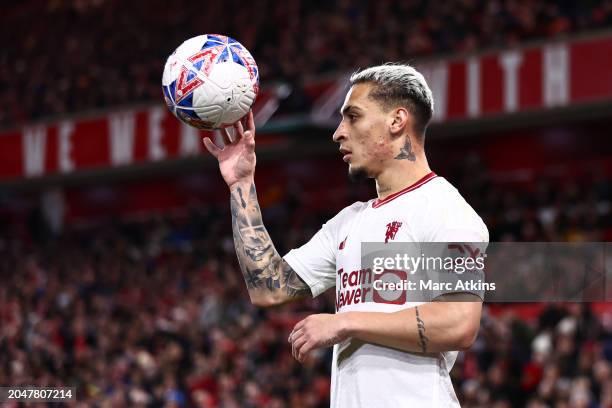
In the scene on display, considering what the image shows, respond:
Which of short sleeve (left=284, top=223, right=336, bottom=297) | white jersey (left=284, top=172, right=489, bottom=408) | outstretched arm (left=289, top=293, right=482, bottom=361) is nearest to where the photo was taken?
outstretched arm (left=289, top=293, right=482, bottom=361)

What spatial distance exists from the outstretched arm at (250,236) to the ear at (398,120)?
25.4 inches

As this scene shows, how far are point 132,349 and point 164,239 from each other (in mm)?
6662

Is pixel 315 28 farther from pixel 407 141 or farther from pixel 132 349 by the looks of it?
pixel 407 141

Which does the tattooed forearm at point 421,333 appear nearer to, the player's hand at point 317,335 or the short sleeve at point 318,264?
the player's hand at point 317,335

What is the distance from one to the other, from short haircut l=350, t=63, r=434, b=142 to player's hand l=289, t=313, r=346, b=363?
0.84 meters

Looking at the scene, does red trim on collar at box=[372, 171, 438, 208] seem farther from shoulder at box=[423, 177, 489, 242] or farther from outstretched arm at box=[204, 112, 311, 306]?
outstretched arm at box=[204, 112, 311, 306]

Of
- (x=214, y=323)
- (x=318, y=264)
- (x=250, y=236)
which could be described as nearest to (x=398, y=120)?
(x=318, y=264)

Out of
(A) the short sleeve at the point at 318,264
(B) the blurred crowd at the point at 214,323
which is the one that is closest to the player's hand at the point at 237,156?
(A) the short sleeve at the point at 318,264

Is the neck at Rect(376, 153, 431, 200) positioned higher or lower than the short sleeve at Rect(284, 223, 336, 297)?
higher

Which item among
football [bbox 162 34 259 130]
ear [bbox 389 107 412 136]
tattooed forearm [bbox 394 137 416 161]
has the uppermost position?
football [bbox 162 34 259 130]

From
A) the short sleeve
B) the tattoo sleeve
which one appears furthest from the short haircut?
the tattoo sleeve

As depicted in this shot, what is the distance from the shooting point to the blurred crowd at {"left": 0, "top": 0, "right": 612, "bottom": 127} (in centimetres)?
1605

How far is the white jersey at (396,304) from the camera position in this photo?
10.6 feet

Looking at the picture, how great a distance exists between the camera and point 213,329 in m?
14.3
